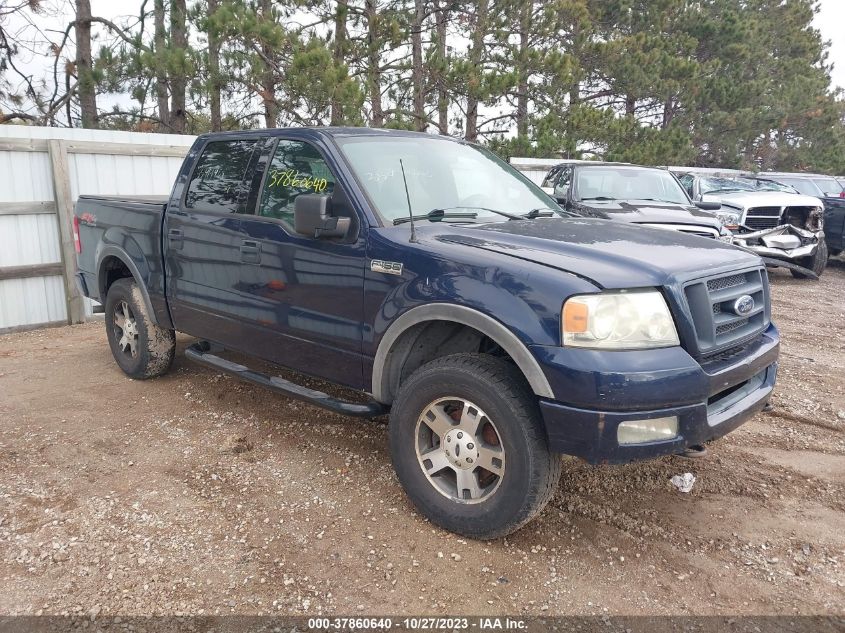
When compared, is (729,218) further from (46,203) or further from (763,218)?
(46,203)

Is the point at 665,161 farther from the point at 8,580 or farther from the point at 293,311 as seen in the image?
the point at 8,580

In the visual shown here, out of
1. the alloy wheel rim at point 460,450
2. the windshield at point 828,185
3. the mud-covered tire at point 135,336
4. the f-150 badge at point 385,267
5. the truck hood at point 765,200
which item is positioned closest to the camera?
the alloy wheel rim at point 460,450

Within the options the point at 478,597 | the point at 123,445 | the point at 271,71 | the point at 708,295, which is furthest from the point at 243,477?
the point at 271,71

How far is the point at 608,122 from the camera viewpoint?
17.1 metres

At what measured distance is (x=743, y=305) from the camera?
3.13 metres

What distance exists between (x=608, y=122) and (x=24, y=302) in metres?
14.3

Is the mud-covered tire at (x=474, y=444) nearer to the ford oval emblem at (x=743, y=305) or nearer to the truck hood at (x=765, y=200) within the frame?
the ford oval emblem at (x=743, y=305)

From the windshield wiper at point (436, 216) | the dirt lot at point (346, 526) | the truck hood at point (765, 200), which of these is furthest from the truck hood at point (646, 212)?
the windshield wiper at point (436, 216)

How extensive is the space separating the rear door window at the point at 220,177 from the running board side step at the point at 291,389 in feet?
3.43

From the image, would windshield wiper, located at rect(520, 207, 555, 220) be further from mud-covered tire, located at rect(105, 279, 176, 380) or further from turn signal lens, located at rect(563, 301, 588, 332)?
mud-covered tire, located at rect(105, 279, 176, 380)

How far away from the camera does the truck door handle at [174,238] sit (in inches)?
183

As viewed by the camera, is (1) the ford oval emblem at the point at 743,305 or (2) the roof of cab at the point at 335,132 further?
(2) the roof of cab at the point at 335,132

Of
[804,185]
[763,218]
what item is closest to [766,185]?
[804,185]

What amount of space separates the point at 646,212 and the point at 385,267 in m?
5.80
